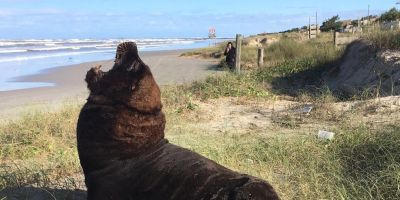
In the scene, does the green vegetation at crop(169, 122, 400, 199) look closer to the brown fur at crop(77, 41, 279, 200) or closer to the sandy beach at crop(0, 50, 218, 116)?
the brown fur at crop(77, 41, 279, 200)

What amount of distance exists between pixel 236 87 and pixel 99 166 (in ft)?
28.2

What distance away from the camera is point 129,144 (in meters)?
3.37

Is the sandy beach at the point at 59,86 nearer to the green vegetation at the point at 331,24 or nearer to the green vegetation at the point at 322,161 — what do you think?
the green vegetation at the point at 322,161

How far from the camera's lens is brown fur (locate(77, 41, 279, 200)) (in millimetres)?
3213

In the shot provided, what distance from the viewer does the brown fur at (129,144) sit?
321cm

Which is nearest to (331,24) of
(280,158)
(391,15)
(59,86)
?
(391,15)

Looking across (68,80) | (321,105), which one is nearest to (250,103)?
(321,105)

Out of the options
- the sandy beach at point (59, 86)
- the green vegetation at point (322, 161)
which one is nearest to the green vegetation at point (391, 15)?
the sandy beach at point (59, 86)

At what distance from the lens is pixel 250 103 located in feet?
34.9

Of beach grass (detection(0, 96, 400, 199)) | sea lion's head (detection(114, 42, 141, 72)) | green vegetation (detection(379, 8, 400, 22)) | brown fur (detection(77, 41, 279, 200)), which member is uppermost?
green vegetation (detection(379, 8, 400, 22))

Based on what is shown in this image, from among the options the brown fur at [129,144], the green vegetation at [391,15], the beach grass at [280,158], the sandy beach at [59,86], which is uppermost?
the green vegetation at [391,15]

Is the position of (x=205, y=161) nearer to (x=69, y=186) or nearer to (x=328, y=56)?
(x=69, y=186)

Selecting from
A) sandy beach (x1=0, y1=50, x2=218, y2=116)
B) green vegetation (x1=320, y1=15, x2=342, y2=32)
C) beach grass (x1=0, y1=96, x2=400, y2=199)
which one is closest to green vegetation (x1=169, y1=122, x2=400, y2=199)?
beach grass (x1=0, y1=96, x2=400, y2=199)

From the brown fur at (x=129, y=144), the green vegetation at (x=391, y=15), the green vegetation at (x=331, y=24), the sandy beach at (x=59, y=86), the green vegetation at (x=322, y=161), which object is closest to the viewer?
the brown fur at (x=129, y=144)
